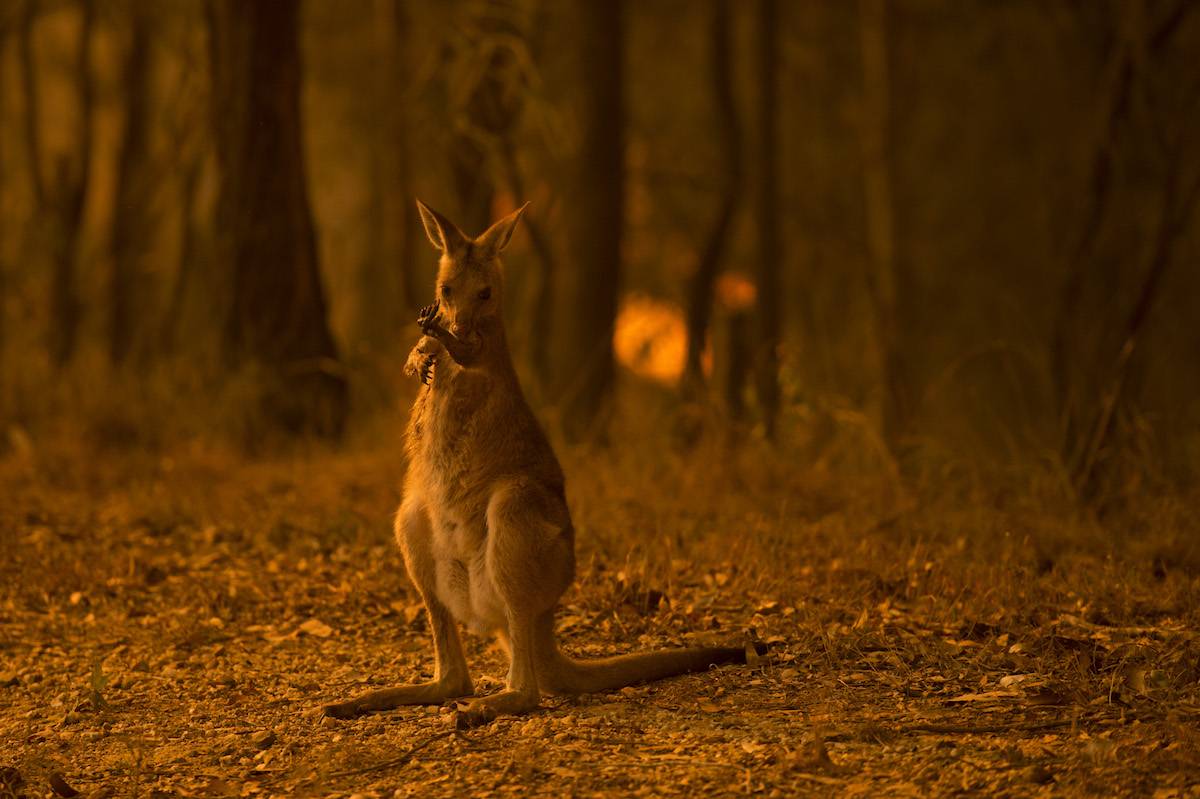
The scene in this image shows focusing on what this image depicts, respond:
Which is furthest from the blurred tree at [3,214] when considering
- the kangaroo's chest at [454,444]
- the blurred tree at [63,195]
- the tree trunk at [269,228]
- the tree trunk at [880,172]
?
the tree trunk at [880,172]

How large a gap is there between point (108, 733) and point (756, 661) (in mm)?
2368

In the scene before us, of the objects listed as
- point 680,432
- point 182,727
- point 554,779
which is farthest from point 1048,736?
point 680,432

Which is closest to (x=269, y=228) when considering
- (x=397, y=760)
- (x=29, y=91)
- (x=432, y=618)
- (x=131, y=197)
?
(x=131, y=197)

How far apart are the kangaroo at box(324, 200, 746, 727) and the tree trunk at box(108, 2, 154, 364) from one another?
29.6 feet

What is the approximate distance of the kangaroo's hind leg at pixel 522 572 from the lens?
4980 millimetres

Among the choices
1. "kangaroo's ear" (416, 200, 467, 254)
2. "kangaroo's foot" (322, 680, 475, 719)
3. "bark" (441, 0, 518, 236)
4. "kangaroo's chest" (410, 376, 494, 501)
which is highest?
"bark" (441, 0, 518, 236)

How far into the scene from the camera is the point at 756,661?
18.1 feet

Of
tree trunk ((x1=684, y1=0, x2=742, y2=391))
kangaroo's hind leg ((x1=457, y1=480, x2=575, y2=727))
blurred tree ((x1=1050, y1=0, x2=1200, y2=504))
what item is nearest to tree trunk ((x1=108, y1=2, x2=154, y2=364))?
tree trunk ((x1=684, y1=0, x2=742, y2=391))

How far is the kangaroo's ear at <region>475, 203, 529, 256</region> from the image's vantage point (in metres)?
5.44

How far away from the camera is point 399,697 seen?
5164 millimetres

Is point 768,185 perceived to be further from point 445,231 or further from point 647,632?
point 445,231

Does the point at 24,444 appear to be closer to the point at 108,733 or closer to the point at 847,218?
the point at 108,733

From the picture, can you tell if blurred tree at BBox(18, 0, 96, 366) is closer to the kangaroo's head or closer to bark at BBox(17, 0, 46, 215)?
bark at BBox(17, 0, 46, 215)

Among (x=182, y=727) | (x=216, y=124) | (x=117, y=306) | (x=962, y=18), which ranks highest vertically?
Result: (x=962, y=18)
